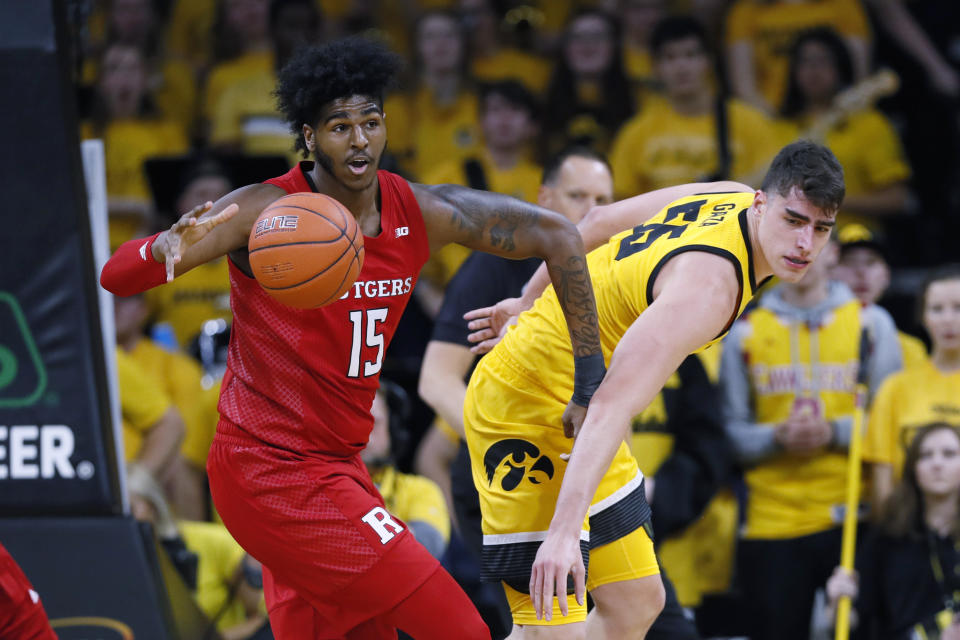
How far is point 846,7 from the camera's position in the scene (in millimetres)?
8586

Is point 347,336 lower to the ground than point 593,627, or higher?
higher

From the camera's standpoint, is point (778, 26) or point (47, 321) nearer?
point (47, 321)

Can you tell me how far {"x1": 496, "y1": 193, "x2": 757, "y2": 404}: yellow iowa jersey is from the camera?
13.1ft

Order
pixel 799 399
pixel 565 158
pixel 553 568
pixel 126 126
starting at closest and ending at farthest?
pixel 553 568 → pixel 565 158 → pixel 799 399 → pixel 126 126

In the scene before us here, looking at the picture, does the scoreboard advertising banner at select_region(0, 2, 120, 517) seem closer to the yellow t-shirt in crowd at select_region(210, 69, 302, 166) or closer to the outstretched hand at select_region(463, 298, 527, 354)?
the outstretched hand at select_region(463, 298, 527, 354)

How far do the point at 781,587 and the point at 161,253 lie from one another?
3896mm

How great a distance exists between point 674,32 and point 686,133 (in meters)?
0.60

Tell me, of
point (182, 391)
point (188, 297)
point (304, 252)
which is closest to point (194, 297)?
point (188, 297)

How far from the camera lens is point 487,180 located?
7.96 meters

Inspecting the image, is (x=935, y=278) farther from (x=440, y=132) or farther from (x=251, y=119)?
(x=251, y=119)

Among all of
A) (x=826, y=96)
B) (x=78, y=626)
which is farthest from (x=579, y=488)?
(x=826, y=96)

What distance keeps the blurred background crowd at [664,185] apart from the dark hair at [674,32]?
0.02m

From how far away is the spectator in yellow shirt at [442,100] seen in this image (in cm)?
871

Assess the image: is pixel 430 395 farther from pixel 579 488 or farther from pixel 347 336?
pixel 579 488
